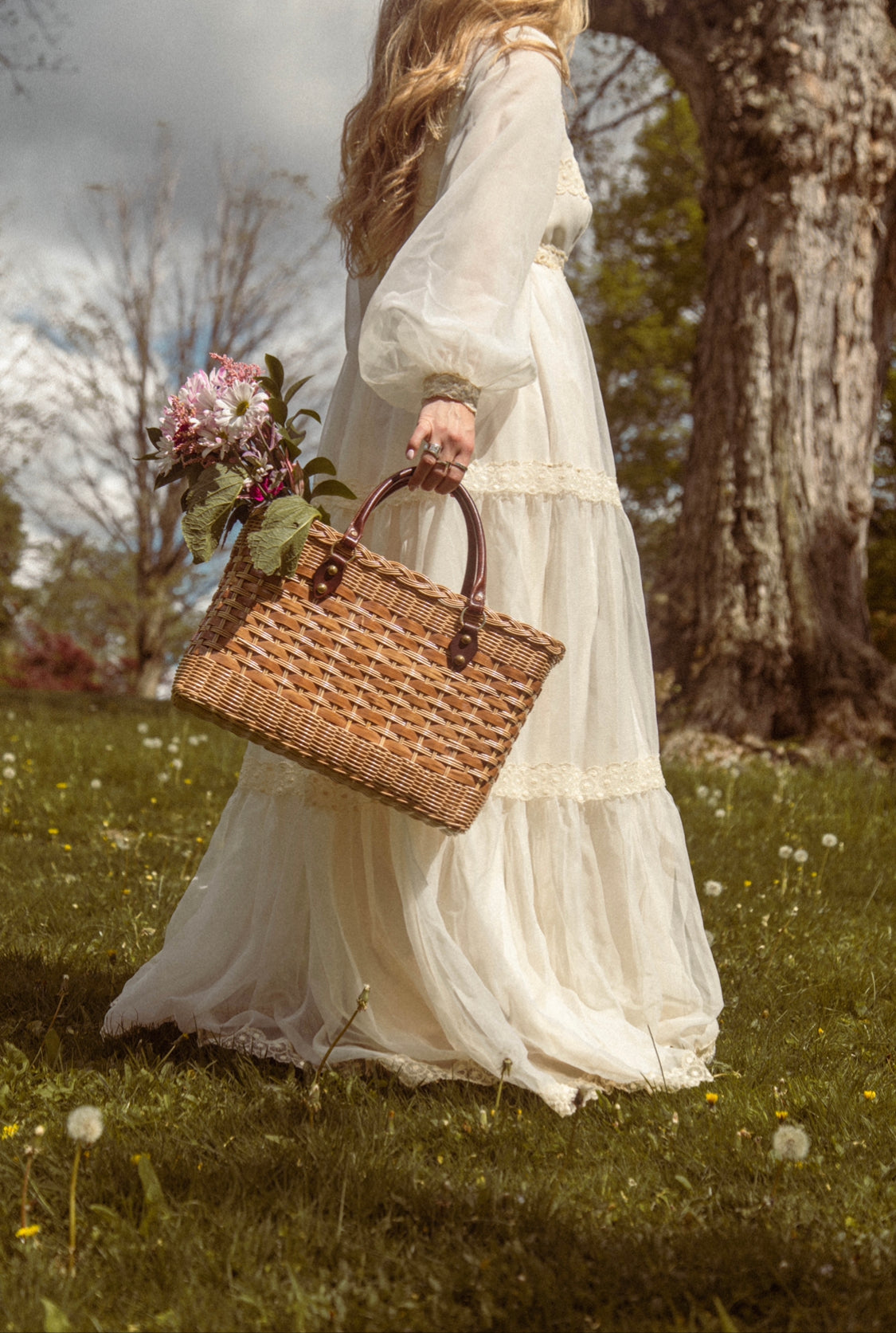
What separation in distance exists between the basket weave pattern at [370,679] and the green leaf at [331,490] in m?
0.17

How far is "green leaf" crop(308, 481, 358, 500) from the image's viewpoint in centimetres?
227

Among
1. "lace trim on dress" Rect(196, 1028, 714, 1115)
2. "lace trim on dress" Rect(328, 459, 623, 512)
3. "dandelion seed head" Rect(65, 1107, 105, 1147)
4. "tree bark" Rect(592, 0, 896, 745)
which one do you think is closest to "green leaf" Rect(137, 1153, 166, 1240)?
"dandelion seed head" Rect(65, 1107, 105, 1147)

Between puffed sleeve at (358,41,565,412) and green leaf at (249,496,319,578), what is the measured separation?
1.16 ft

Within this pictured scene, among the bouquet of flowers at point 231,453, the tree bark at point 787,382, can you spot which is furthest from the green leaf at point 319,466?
the tree bark at point 787,382

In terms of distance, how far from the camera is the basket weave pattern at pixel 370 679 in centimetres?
204

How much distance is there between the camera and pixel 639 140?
20172 millimetres

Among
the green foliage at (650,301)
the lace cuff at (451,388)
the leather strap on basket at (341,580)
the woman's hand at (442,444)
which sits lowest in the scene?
the leather strap on basket at (341,580)

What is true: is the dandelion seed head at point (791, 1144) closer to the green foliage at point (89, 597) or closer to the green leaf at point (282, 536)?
the green leaf at point (282, 536)

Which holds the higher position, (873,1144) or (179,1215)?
(873,1144)

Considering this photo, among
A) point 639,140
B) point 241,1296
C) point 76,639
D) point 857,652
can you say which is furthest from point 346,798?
point 76,639

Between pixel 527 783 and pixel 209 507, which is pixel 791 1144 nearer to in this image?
pixel 527 783

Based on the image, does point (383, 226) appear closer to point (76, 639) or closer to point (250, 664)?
point (250, 664)

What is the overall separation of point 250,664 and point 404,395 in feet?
2.19

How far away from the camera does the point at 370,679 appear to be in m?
2.10
